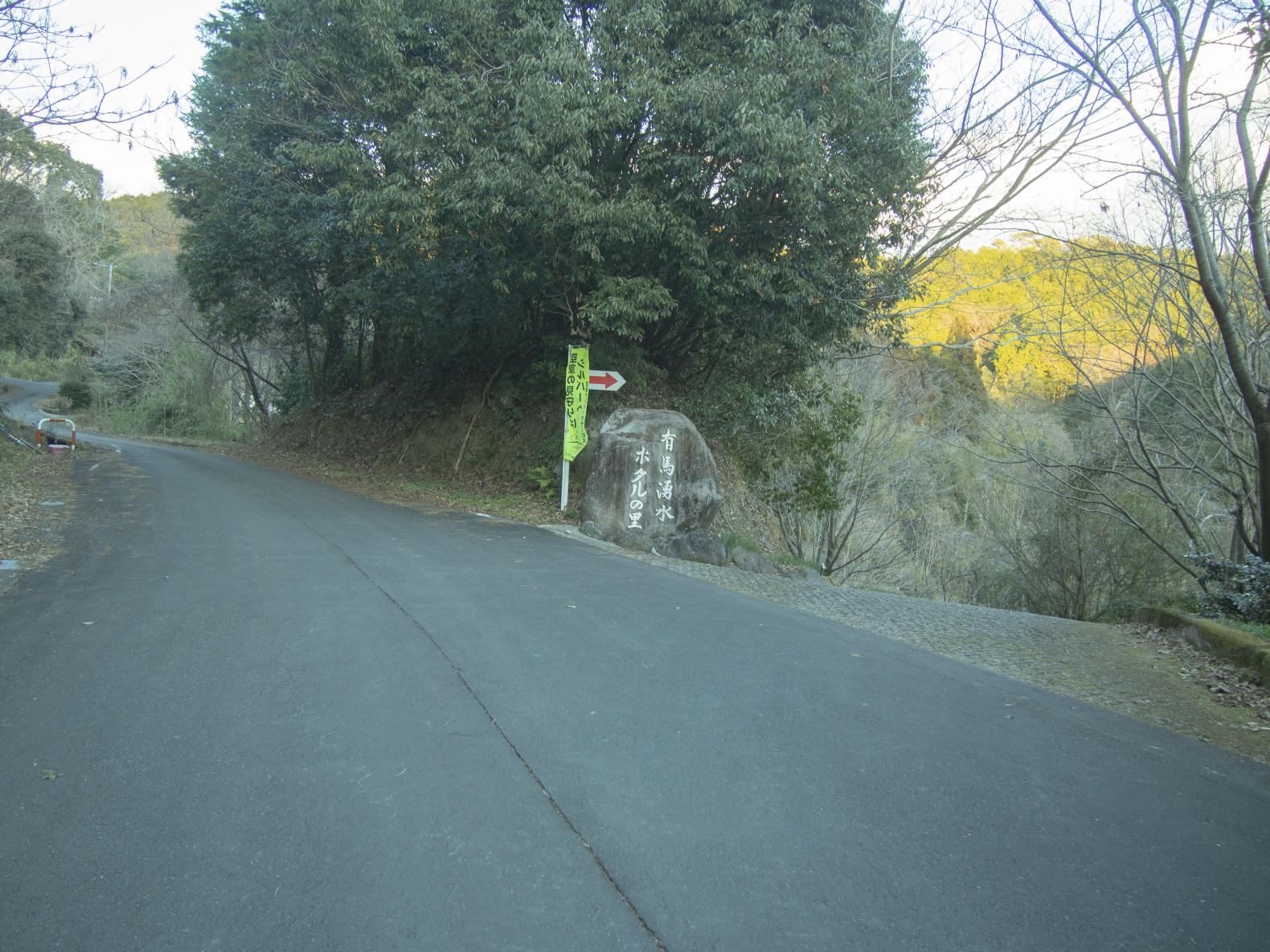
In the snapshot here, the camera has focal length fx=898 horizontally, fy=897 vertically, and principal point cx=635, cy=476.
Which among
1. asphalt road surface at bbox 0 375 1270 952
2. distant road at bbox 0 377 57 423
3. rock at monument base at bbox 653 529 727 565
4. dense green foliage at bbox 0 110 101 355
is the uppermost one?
dense green foliage at bbox 0 110 101 355

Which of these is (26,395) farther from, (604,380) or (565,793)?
(565,793)

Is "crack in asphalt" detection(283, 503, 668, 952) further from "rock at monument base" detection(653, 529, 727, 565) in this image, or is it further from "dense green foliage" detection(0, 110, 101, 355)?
"dense green foliage" detection(0, 110, 101, 355)

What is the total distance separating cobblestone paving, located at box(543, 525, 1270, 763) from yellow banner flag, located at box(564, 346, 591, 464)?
369 cm

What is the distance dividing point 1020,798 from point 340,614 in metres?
5.08

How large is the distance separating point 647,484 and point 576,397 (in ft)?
8.52

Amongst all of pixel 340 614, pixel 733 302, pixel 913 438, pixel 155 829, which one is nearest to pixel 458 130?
pixel 733 302

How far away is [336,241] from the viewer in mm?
18703

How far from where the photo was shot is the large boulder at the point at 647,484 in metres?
13.6

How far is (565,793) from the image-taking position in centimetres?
403

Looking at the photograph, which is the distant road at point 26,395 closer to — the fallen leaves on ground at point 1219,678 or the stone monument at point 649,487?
the stone monument at point 649,487

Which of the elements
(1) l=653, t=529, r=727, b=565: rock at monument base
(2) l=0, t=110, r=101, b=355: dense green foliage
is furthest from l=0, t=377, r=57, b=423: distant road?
(1) l=653, t=529, r=727, b=565: rock at monument base

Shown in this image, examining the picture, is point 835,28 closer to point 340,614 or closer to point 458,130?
point 458,130

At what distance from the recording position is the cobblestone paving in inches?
244

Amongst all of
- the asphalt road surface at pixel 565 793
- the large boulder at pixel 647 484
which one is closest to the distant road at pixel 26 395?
the large boulder at pixel 647 484
